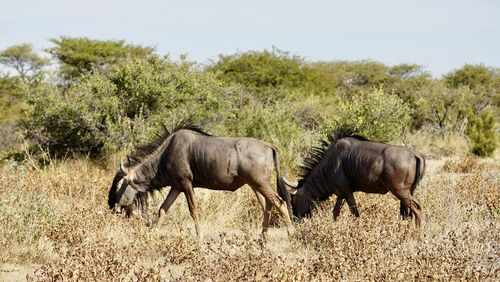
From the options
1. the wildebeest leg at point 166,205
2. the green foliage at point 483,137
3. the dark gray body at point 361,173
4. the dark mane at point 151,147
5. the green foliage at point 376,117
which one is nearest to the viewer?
the dark gray body at point 361,173

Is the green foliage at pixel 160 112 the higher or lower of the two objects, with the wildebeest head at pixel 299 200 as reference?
lower

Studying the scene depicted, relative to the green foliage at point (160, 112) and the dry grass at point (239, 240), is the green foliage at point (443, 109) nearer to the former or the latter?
the green foliage at point (160, 112)

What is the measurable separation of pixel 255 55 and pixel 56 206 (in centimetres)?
2240

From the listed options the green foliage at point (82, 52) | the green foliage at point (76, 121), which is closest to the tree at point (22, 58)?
the green foliage at point (82, 52)

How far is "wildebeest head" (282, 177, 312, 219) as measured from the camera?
945cm

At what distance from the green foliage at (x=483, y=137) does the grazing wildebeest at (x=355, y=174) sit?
13.0m

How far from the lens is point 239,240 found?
737 cm

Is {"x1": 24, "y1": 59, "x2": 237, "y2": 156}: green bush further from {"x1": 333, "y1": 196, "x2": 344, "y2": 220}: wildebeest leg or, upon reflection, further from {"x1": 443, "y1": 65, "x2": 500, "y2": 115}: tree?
{"x1": 443, "y1": 65, "x2": 500, "y2": 115}: tree

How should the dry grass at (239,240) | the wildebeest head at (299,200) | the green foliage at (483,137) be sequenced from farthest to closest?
the green foliage at (483,137) → the wildebeest head at (299,200) → the dry grass at (239,240)

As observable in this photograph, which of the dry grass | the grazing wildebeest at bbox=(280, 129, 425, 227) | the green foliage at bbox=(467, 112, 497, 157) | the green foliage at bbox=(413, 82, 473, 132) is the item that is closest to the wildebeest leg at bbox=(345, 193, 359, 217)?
the grazing wildebeest at bbox=(280, 129, 425, 227)

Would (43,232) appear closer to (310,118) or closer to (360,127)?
(360,127)

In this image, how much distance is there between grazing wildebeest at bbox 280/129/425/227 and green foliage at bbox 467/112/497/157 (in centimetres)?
1298

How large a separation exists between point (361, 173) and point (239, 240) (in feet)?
6.97

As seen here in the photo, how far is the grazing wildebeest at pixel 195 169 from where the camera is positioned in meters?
8.67
